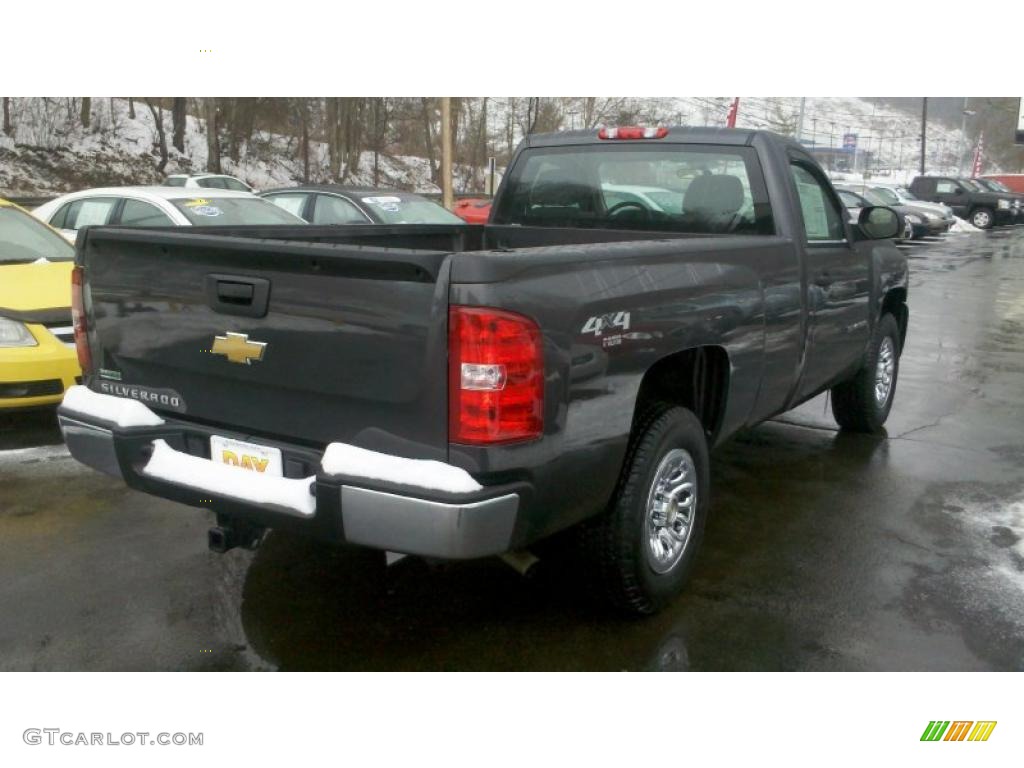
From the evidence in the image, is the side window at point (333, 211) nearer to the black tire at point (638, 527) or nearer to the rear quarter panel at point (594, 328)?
the rear quarter panel at point (594, 328)

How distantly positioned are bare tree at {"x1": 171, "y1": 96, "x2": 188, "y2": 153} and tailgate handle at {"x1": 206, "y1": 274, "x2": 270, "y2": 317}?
28.9m

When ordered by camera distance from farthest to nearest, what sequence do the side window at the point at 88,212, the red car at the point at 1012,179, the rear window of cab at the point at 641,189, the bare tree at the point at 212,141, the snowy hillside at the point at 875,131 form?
1. the red car at the point at 1012,179
2. the bare tree at the point at 212,141
3. the snowy hillside at the point at 875,131
4. the side window at the point at 88,212
5. the rear window of cab at the point at 641,189

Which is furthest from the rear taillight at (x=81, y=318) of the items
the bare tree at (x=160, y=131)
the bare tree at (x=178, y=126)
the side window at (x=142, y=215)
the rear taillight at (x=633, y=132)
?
the bare tree at (x=178, y=126)

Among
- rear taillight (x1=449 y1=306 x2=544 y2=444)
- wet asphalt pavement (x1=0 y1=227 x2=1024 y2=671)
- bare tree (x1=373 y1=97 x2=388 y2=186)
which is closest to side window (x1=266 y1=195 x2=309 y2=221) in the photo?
wet asphalt pavement (x1=0 y1=227 x2=1024 y2=671)

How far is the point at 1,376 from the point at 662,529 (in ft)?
13.4

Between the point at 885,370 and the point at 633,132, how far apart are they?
2772 millimetres

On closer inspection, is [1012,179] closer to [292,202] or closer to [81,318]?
[292,202]

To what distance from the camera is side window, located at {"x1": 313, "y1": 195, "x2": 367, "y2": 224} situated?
35.0ft

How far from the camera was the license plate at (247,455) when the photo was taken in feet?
9.79

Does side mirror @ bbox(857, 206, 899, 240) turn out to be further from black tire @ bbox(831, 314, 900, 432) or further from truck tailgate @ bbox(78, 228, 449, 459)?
truck tailgate @ bbox(78, 228, 449, 459)

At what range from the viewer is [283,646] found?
128 inches

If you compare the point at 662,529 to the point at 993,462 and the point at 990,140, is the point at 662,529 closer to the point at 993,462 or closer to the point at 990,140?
the point at 993,462

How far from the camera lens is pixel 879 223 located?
528cm
